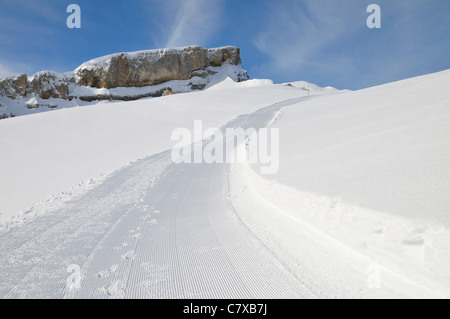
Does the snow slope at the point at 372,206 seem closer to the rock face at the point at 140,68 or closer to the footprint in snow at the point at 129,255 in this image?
the footprint in snow at the point at 129,255

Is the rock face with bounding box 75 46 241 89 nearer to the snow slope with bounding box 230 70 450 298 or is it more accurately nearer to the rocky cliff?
the rocky cliff

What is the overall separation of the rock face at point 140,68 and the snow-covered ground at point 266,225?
83.4 m

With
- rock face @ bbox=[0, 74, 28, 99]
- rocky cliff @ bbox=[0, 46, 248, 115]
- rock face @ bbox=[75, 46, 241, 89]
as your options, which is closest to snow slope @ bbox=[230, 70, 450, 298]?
rocky cliff @ bbox=[0, 46, 248, 115]

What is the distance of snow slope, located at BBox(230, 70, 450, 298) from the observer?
1.81m

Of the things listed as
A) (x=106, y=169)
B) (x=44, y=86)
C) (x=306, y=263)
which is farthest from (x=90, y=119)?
(x=44, y=86)

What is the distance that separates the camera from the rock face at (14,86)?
68.9 meters

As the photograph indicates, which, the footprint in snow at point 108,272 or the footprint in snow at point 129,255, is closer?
the footprint in snow at point 108,272

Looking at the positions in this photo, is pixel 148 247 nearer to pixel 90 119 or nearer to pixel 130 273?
pixel 130 273

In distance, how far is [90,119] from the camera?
14250 mm

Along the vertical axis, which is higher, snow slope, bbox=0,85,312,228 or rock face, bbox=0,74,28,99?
rock face, bbox=0,74,28,99

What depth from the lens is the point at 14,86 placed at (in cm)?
7012

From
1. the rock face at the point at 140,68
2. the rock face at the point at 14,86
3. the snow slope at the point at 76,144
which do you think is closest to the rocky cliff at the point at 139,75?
the rock face at the point at 140,68

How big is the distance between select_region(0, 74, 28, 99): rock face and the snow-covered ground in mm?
88291

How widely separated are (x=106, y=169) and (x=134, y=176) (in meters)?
1.36
